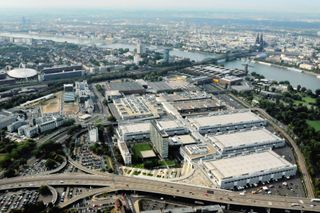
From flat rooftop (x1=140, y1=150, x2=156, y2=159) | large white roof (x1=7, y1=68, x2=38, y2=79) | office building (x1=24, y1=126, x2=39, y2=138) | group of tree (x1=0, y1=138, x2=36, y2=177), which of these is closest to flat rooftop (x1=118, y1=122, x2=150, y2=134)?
flat rooftop (x1=140, y1=150, x2=156, y2=159)

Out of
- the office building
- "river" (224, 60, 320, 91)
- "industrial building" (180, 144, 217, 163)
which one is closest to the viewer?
"industrial building" (180, 144, 217, 163)

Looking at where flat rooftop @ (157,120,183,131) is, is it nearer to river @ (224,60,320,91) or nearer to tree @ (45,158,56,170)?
→ tree @ (45,158,56,170)

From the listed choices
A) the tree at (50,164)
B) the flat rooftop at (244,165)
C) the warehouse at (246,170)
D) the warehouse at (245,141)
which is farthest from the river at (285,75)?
the tree at (50,164)

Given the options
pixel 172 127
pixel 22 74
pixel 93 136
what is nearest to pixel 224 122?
pixel 172 127

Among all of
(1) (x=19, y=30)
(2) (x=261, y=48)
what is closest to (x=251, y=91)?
(2) (x=261, y=48)

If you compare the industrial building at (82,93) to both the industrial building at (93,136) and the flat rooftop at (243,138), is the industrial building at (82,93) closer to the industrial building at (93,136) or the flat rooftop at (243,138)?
the industrial building at (93,136)

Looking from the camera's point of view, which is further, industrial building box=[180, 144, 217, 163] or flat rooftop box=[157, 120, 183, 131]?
flat rooftop box=[157, 120, 183, 131]

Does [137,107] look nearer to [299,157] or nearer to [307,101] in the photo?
[299,157]
